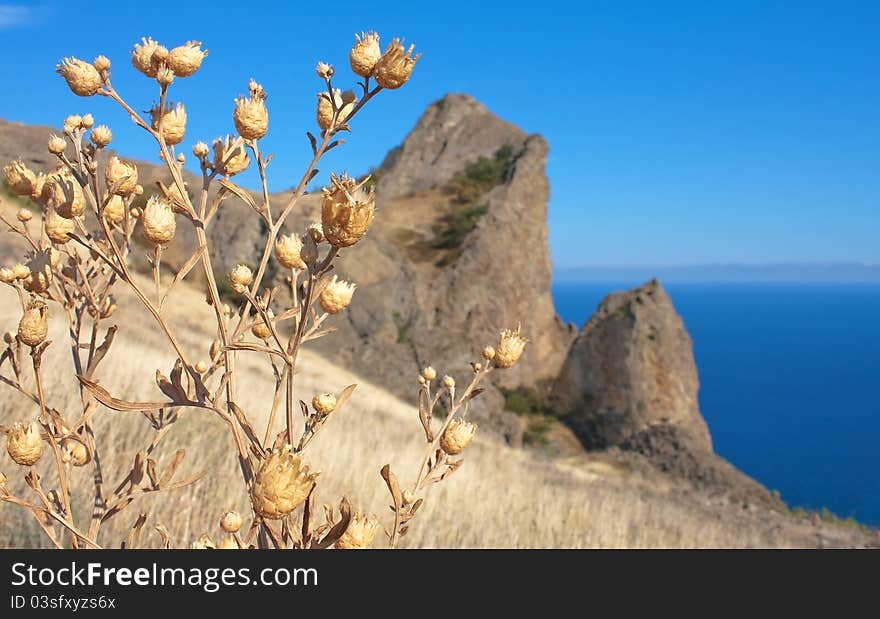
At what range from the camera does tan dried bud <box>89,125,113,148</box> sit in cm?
110

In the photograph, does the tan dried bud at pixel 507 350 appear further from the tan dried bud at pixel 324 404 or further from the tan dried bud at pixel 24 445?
the tan dried bud at pixel 24 445

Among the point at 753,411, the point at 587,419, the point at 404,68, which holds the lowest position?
the point at 753,411

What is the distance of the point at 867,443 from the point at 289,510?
326 feet

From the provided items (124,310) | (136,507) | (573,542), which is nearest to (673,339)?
(124,310)

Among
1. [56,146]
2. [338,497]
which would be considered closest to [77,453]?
[56,146]

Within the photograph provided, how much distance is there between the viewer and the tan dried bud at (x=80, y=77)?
3.05ft

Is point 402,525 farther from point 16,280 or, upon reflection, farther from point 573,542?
point 573,542

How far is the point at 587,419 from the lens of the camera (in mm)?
20797

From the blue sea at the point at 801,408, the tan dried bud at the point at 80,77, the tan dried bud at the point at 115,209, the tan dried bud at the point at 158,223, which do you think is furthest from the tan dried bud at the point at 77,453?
the blue sea at the point at 801,408

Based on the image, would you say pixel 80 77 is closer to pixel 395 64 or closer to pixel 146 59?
pixel 146 59

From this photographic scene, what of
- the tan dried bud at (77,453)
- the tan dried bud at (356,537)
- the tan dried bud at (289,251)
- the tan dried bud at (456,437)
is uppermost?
the tan dried bud at (289,251)

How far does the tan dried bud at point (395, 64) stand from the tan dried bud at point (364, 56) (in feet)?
0.05

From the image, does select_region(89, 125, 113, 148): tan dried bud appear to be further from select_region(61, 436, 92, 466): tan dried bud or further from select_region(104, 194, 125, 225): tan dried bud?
select_region(61, 436, 92, 466): tan dried bud

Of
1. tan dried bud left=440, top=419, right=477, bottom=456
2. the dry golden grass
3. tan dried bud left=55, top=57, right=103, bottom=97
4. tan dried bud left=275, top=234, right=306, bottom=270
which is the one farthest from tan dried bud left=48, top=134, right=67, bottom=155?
the dry golden grass
